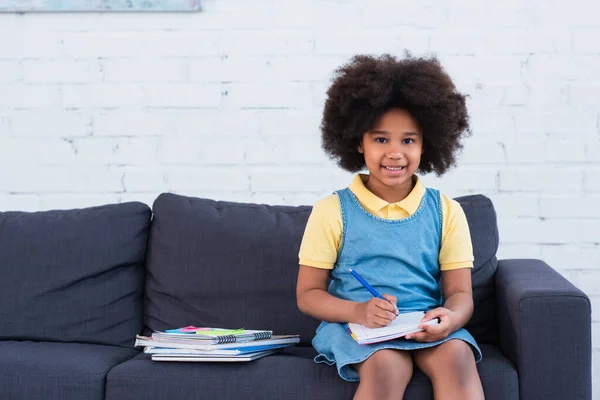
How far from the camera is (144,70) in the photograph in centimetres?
300

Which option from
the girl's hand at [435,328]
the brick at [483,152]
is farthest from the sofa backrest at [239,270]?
the brick at [483,152]

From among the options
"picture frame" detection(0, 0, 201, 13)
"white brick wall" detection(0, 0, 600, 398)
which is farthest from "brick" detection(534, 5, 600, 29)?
"picture frame" detection(0, 0, 201, 13)

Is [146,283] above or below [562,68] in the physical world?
below

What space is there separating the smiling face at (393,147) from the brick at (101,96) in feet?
3.81

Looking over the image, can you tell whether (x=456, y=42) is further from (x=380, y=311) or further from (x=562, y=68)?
(x=380, y=311)

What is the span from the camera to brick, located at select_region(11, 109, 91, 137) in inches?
118

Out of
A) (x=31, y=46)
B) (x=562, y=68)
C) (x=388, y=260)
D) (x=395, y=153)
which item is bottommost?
(x=388, y=260)

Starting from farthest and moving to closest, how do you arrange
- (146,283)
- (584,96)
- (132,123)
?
(132,123), (584,96), (146,283)

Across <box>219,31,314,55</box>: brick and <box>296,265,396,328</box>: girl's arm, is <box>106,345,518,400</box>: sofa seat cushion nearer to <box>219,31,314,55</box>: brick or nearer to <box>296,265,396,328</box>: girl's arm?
<box>296,265,396,328</box>: girl's arm

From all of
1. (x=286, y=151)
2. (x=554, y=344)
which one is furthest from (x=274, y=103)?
(x=554, y=344)

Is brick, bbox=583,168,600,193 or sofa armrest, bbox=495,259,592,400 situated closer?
sofa armrest, bbox=495,259,592,400

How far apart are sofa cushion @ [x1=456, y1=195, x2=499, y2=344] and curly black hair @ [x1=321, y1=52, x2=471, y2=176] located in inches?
9.2

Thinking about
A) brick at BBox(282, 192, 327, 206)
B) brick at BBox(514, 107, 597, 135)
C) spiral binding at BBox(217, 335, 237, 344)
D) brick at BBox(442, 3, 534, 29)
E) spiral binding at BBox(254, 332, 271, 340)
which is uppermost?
brick at BBox(442, 3, 534, 29)

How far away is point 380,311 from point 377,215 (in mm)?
335
